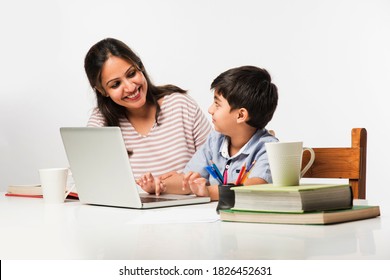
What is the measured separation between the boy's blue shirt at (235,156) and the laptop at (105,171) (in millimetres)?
258

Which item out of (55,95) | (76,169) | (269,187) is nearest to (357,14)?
(55,95)

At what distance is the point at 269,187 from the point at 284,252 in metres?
0.28

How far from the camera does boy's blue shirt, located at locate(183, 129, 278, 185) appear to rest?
72.5 inches

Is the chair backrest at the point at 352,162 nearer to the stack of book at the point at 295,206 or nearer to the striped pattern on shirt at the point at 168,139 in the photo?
the stack of book at the point at 295,206

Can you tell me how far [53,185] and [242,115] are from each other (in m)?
0.57

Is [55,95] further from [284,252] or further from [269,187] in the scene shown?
[284,252]

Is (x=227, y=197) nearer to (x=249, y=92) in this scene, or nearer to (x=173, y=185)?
(x=173, y=185)

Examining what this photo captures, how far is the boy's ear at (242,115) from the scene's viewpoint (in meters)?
2.01

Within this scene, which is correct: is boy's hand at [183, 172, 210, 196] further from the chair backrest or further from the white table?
the chair backrest

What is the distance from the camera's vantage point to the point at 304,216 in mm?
1158

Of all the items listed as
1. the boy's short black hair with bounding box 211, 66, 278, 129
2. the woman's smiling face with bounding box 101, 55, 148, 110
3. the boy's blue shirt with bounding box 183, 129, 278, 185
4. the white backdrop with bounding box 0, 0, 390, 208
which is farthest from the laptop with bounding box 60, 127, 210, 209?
the white backdrop with bounding box 0, 0, 390, 208

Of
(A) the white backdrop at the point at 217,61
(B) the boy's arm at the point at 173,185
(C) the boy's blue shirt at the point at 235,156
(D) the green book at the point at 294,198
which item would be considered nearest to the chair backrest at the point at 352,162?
(C) the boy's blue shirt at the point at 235,156

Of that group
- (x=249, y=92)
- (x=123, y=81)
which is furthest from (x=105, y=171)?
(x=123, y=81)

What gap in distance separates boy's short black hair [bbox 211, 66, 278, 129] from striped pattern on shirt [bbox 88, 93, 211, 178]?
0.46 m
